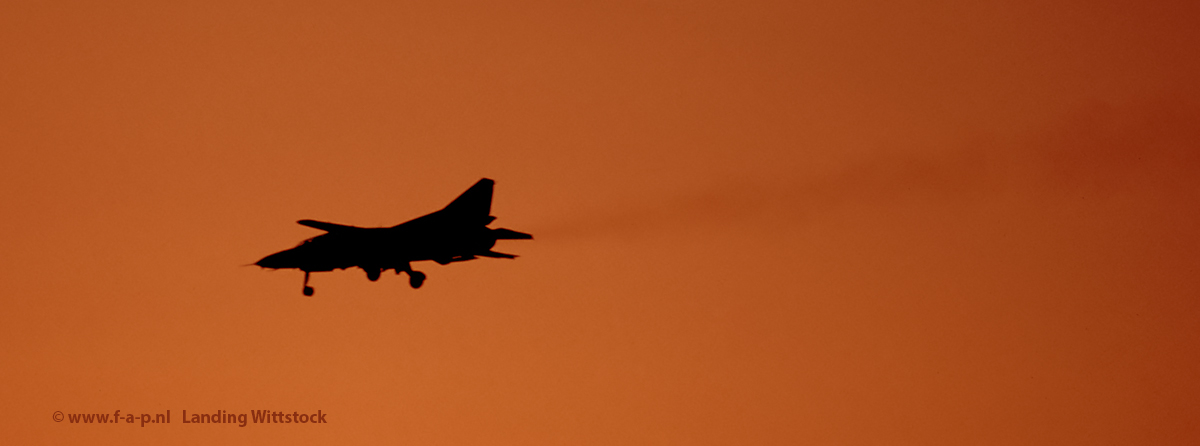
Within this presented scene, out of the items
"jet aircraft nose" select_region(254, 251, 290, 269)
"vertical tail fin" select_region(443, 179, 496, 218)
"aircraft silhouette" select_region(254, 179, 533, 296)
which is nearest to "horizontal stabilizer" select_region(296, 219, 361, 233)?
"aircraft silhouette" select_region(254, 179, 533, 296)

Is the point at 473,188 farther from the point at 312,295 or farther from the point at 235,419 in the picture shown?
the point at 235,419

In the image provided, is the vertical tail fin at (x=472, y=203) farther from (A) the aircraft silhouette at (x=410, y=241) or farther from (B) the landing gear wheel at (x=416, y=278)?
(B) the landing gear wheel at (x=416, y=278)

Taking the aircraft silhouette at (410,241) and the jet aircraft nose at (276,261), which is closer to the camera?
the aircraft silhouette at (410,241)

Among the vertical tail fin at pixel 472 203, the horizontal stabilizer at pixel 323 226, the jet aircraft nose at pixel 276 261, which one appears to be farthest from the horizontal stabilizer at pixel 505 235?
the jet aircraft nose at pixel 276 261

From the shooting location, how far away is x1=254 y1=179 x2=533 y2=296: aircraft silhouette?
265 inches

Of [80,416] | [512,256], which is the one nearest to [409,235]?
[512,256]

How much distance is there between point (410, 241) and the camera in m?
6.92

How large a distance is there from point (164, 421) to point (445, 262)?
3050 millimetres

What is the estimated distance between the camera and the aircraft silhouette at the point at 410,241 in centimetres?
672

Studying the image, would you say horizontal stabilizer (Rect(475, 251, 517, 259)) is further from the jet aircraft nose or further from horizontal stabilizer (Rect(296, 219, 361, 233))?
the jet aircraft nose

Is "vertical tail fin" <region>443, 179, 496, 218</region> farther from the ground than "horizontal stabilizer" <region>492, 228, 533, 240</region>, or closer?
farther from the ground

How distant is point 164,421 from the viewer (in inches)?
309

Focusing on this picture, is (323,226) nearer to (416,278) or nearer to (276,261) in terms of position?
(276,261)

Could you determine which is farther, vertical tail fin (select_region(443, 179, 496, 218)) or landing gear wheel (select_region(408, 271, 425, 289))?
landing gear wheel (select_region(408, 271, 425, 289))
